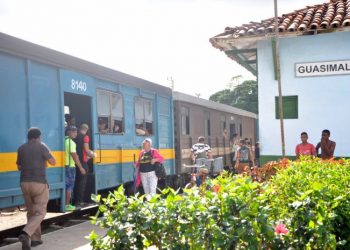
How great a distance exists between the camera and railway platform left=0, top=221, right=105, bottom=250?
7227 mm

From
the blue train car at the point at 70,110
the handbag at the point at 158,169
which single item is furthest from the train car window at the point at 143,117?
the handbag at the point at 158,169

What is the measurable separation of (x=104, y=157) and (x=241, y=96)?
62989 millimetres

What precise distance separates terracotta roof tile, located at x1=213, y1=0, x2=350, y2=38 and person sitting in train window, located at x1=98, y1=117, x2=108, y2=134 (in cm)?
310

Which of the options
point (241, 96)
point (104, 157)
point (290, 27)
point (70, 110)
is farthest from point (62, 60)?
point (241, 96)

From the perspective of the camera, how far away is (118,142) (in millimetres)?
10844

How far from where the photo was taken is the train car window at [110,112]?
1022 centimetres

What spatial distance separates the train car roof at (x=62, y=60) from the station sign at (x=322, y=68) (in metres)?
3.71

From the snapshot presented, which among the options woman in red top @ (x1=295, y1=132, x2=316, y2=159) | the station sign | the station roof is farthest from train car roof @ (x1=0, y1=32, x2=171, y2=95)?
woman in red top @ (x1=295, y1=132, x2=316, y2=159)

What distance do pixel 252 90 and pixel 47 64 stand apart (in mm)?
64649

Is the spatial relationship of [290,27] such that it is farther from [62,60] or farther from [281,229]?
[281,229]

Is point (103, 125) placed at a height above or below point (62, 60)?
below

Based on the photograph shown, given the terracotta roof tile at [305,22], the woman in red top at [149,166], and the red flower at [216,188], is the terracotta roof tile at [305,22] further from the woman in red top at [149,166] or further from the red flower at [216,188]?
the red flower at [216,188]

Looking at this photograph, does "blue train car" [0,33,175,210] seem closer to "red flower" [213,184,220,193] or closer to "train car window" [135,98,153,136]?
"train car window" [135,98,153,136]

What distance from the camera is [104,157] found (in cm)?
1017
